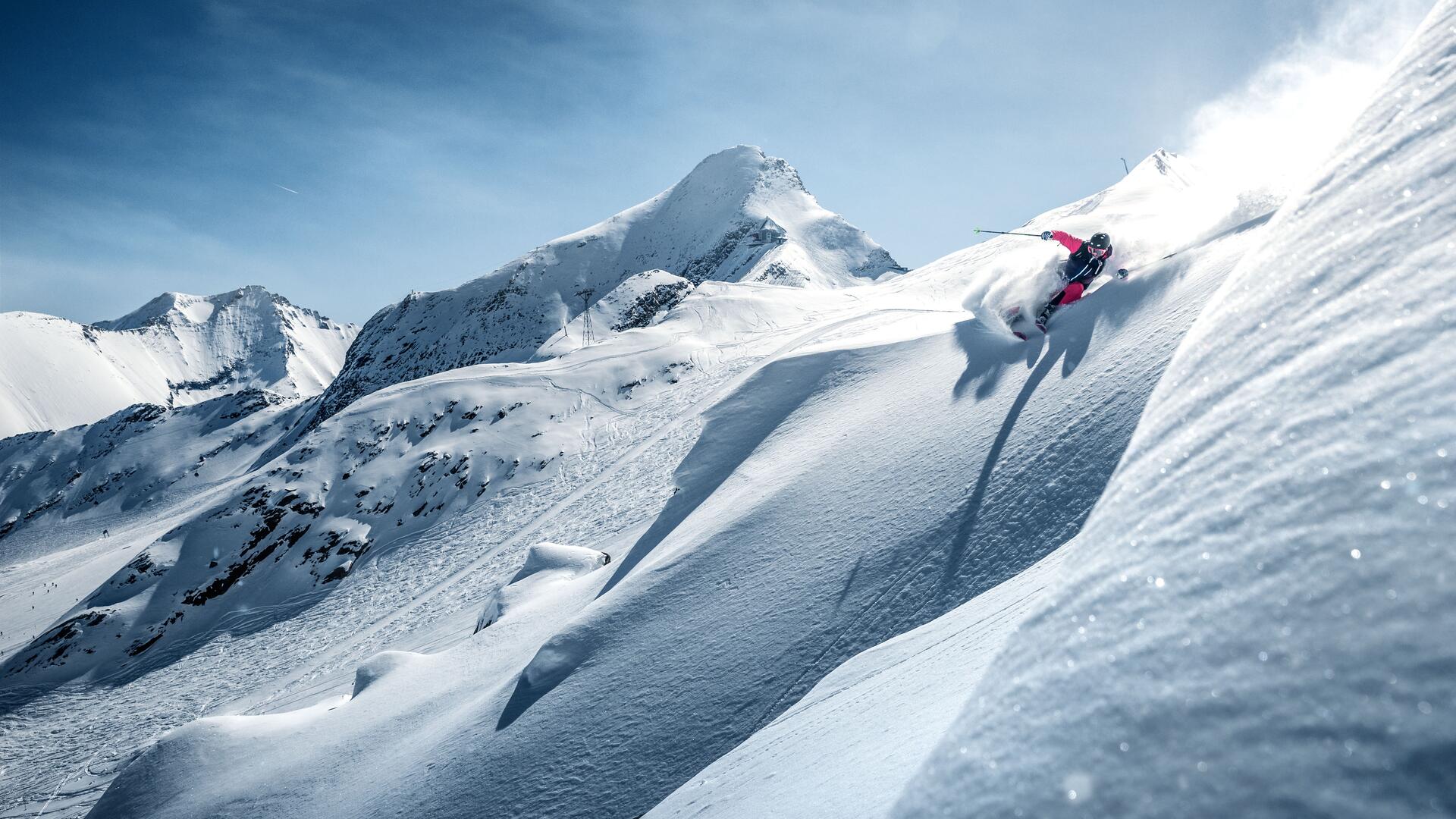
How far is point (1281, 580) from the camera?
3.42 feet

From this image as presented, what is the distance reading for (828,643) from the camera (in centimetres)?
564

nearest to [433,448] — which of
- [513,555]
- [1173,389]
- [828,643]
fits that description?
[513,555]

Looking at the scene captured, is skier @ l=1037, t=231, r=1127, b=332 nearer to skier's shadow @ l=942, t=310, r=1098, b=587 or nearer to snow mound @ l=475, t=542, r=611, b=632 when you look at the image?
skier's shadow @ l=942, t=310, r=1098, b=587

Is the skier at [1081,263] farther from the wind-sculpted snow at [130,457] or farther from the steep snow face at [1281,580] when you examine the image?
the wind-sculpted snow at [130,457]

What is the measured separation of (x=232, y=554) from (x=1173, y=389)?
1501 inches

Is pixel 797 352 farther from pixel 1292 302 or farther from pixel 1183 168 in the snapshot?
pixel 1183 168

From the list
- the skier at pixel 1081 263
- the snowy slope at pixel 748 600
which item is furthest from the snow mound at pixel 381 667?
the skier at pixel 1081 263

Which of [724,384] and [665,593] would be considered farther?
[724,384]

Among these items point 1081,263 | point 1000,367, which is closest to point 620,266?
point 1081,263

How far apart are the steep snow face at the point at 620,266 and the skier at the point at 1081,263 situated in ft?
207

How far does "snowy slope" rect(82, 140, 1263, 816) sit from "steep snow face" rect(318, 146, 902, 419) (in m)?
67.5

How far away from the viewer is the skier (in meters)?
11.0

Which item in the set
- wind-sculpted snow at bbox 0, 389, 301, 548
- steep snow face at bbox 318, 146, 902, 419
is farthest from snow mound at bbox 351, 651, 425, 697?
wind-sculpted snow at bbox 0, 389, 301, 548

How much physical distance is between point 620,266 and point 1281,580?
119 metres
